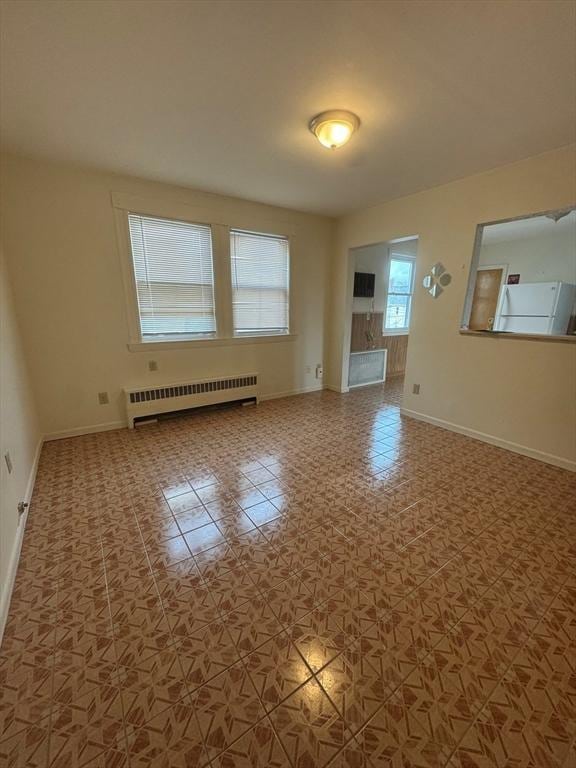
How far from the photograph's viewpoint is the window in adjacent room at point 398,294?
5.43 meters

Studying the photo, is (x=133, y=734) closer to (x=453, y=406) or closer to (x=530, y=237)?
(x=453, y=406)

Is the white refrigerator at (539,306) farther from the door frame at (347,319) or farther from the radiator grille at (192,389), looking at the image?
the radiator grille at (192,389)

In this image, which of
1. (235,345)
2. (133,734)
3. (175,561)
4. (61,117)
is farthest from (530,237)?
(133,734)

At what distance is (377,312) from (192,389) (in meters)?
3.42

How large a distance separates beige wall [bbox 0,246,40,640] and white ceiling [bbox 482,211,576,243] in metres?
5.14

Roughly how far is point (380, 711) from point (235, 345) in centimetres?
349

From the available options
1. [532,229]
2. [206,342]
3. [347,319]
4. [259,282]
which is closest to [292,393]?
[347,319]

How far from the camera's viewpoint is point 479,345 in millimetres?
3035

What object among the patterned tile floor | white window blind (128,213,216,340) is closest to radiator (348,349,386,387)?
white window blind (128,213,216,340)

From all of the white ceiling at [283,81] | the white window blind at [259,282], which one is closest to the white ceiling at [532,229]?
the white ceiling at [283,81]

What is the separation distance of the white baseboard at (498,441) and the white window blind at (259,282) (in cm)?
217

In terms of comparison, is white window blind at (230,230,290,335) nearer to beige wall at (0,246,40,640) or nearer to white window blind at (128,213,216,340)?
white window blind at (128,213,216,340)

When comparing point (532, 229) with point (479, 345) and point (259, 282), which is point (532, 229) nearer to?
point (479, 345)

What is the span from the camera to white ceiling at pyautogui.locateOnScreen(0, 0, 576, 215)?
4.24 ft
